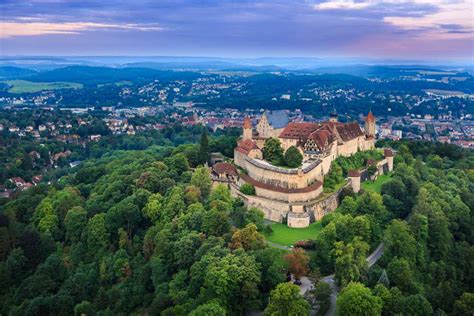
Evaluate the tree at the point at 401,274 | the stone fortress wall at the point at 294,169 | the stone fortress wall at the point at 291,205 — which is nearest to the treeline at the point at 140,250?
Result: the stone fortress wall at the point at 291,205

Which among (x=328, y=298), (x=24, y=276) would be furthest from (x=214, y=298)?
(x=24, y=276)

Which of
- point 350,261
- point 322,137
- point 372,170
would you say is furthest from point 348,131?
point 350,261

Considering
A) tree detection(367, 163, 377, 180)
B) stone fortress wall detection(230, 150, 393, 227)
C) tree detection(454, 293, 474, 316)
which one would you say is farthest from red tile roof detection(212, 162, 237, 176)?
tree detection(454, 293, 474, 316)

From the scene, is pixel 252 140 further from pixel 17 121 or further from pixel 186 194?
pixel 17 121

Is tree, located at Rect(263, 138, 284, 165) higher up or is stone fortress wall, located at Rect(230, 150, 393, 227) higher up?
tree, located at Rect(263, 138, 284, 165)

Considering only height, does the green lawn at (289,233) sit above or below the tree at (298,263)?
below

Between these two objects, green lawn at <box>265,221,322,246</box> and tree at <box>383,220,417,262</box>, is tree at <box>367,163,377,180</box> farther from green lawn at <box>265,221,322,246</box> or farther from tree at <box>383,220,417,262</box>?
tree at <box>383,220,417,262</box>

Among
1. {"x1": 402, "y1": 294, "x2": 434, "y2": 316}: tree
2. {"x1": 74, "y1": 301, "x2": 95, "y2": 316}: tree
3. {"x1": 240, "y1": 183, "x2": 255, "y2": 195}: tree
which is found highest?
{"x1": 240, "y1": 183, "x2": 255, "y2": 195}: tree

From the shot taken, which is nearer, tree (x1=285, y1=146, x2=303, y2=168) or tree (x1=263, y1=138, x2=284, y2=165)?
tree (x1=285, y1=146, x2=303, y2=168)

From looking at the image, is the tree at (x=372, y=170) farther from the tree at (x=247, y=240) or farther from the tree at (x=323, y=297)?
the tree at (x=323, y=297)
